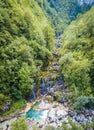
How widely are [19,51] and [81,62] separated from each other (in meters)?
19.8

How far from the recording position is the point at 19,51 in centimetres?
7300

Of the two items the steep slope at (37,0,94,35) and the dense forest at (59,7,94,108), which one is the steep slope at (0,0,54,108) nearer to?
the dense forest at (59,7,94,108)

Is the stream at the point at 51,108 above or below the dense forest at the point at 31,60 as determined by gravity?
below

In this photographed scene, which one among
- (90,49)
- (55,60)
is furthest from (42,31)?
(90,49)

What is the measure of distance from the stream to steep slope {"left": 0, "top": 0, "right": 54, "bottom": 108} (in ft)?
15.0

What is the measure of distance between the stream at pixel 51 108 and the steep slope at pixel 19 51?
4573 mm

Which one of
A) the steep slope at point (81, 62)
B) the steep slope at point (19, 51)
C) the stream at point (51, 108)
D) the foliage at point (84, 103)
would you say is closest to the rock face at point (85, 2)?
the steep slope at point (81, 62)

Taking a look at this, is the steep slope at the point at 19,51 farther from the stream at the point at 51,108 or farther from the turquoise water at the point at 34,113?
the turquoise water at the point at 34,113

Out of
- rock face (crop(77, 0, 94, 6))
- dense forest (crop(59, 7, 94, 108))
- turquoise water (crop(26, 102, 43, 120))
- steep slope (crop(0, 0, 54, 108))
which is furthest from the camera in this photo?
rock face (crop(77, 0, 94, 6))

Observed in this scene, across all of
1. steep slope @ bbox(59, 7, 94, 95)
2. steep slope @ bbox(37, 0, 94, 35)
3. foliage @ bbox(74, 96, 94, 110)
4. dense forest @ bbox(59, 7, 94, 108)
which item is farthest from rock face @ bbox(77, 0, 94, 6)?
foliage @ bbox(74, 96, 94, 110)

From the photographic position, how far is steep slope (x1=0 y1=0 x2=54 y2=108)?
221 ft

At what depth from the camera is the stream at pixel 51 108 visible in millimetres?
58984

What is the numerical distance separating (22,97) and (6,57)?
12973 mm

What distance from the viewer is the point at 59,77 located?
76375mm
